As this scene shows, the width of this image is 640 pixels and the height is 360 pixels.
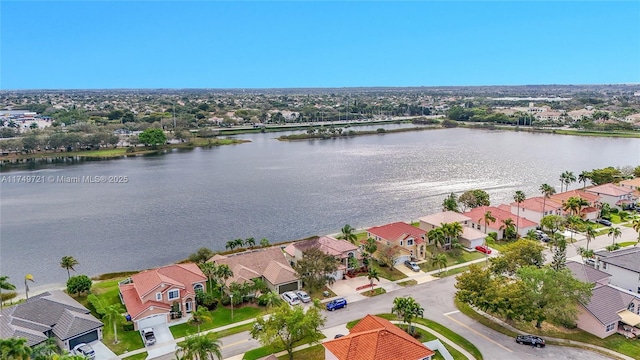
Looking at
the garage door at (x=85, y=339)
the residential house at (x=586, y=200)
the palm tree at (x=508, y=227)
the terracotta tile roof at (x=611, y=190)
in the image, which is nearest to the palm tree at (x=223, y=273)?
the garage door at (x=85, y=339)

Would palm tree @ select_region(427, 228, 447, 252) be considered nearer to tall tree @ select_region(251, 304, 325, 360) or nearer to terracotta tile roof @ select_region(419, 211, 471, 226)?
terracotta tile roof @ select_region(419, 211, 471, 226)

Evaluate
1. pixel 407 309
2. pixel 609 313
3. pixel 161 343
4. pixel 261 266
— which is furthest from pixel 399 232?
pixel 161 343

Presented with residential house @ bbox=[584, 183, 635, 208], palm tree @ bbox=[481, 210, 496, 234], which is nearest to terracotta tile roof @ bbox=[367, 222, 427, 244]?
palm tree @ bbox=[481, 210, 496, 234]

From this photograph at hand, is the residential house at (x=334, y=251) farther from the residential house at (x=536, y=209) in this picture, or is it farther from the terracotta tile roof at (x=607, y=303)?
the residential house at (x=536, y=209)

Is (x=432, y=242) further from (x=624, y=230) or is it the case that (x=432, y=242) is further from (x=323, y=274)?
(x=624, y=230)

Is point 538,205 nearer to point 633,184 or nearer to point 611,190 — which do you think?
point 611,190
